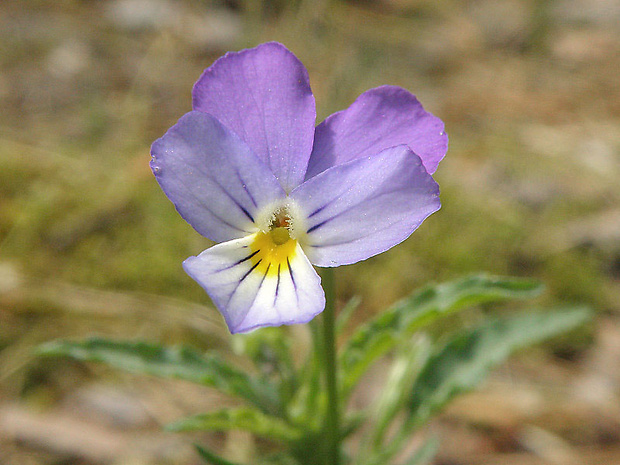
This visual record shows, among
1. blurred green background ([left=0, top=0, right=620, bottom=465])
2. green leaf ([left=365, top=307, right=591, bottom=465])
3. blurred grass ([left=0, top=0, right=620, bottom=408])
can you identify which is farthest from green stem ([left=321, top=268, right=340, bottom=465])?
blurred grass ([left=0, top=0, right=620, bottom=408])

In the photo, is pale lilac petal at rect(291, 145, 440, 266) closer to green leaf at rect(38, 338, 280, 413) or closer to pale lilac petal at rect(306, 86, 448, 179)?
pale lilac petal at rect(306, 86, 448, 179)

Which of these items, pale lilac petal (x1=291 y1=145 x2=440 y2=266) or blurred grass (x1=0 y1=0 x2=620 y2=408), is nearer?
pale lilac petal (x1=291 y1=145 x2=440 y2=266)

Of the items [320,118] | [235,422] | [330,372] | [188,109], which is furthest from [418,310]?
[188,109]

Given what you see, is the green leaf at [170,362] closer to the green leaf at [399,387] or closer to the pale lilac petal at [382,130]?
the green leaf at [399,387]

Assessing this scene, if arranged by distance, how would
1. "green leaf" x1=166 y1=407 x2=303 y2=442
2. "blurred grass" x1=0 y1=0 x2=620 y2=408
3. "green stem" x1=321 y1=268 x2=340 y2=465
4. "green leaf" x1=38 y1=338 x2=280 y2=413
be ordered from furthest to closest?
"blurred grass" x1=0 y1=0 x2=620 y2=408 < "green leaf" x1=38 y1=338 x2=280 y2=413 < "green leaf" x1=166 y1=407 x2=303 y2=442 < "green stem" x1=321 y1=268 x2=340 y2=465

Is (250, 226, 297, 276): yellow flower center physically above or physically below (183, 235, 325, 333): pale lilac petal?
above

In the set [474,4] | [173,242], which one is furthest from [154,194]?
[474,4]

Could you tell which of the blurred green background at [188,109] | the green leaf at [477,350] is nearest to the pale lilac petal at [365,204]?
the green leaf at [477,350]

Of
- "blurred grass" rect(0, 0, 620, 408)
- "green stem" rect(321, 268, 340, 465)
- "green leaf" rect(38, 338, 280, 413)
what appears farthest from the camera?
"blurred grass" rect(0, 0, 620, 408)

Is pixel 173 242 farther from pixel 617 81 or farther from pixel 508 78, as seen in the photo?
pixel 617 81
